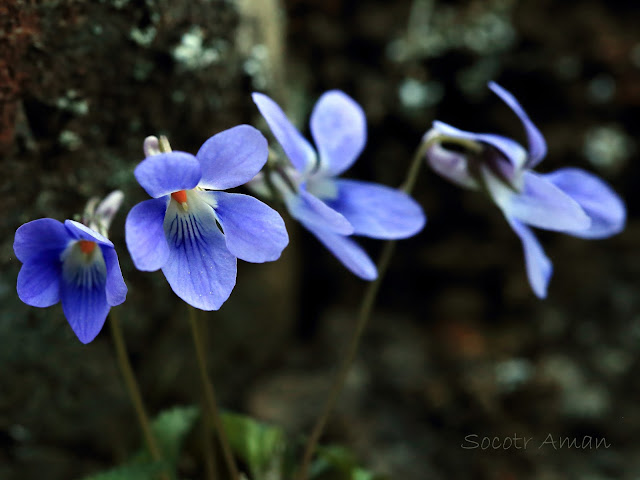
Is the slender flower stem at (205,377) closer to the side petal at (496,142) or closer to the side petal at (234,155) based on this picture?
the side petal at (234,155)

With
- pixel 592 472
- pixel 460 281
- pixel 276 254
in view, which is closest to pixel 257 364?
pixel 460 281

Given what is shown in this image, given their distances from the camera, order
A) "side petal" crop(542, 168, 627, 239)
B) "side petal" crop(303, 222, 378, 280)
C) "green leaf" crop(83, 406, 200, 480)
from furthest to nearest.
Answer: "green leaf" crop(83, 406, 200, 480) → "side petal" crop(542, 168, 627, 239) → "side petal" crop(303, 222, 378, 280)

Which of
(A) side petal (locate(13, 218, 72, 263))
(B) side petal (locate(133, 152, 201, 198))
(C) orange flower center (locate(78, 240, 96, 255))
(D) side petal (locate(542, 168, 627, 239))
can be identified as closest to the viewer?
(B) side petal (locate(133, 152, 201, 198))

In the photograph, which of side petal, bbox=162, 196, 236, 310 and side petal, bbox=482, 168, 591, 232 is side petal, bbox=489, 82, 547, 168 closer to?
side petal, bbox=482, 168, 591, 232

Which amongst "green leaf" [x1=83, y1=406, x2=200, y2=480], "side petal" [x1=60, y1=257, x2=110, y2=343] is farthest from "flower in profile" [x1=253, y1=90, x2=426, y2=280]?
"green leaf" [x1=83, y1=406, x2=200, y2=480]

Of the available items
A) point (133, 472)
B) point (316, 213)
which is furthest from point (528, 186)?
point (133, 472)

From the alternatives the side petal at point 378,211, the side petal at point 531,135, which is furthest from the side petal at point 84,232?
the side petal at point 531,135

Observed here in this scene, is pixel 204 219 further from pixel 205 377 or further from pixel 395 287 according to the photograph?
pixel 395 287
